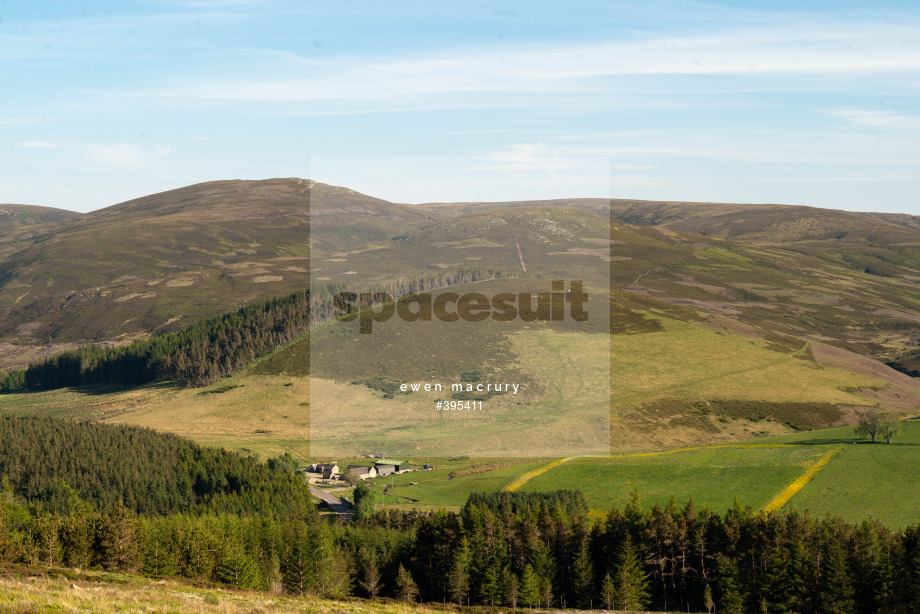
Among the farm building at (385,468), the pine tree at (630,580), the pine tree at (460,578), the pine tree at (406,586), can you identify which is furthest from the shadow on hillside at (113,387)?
the pine tree at (630,580)

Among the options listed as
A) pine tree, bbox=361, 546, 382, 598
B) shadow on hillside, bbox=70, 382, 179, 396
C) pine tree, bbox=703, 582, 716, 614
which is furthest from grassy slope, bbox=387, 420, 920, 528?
shadow on hillside, bbox=70, 382, 179, 396

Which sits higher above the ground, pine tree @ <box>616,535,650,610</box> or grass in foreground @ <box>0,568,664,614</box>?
grass in foreground @ <box>0,568,664,614</box>

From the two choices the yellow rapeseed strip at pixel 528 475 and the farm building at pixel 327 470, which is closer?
the yellow rapeseed strip at pixel 528 475

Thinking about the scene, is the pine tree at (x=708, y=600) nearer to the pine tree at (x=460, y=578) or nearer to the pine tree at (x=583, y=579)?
the pine tree at (x=583, y=579)

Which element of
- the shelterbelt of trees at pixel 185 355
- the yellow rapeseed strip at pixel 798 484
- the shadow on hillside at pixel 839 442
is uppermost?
the shelterbelt of trees at pixel 185 355

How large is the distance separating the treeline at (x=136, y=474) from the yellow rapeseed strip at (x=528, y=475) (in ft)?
87.5

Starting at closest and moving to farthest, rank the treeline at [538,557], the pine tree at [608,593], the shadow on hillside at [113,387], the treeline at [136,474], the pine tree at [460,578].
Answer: the treeline at [538,557] → the pine tree at [608,593] → the pine tree at [460,578] → the treeline at [136,474] → the shadow on hillside at [113,387]

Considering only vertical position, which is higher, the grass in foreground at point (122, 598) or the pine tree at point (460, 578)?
the grass in foreground at point (122, 598)

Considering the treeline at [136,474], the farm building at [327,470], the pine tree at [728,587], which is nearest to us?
the pine tree at [728,587]

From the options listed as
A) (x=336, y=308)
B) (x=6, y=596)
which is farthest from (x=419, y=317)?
(x=6, y=596)

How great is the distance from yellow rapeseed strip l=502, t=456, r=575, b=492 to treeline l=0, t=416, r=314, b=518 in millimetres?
26659

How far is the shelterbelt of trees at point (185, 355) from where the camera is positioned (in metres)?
173

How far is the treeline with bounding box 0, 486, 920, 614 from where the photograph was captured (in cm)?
5500

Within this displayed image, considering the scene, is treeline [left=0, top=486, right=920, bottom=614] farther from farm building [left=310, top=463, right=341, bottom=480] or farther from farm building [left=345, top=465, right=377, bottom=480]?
farm building [left=310, top=463, right=341, bottom=480]
